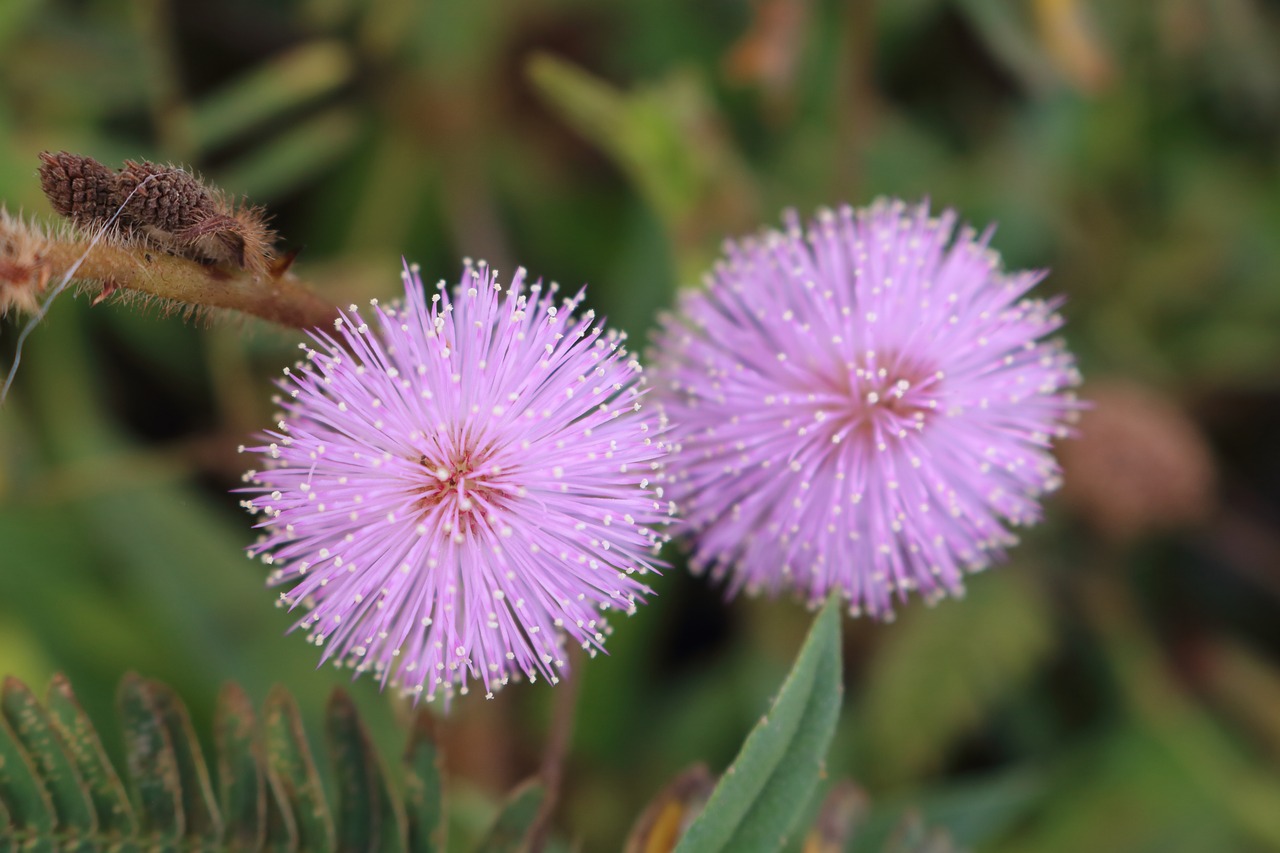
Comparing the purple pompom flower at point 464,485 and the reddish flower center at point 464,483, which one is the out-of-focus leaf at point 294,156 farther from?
the reddish flower center at point 464,483

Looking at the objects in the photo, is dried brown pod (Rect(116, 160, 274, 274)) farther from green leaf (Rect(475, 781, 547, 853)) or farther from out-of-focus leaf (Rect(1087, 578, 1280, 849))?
out-of-focus leaf (Rect(1087, 578, 1280, 849))

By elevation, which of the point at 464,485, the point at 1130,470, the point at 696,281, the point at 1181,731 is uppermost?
the point at 696,281

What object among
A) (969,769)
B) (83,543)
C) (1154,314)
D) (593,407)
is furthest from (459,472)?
(1154,314)

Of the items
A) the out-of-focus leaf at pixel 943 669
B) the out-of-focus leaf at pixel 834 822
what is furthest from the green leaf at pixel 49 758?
the out-of-focus leaf at pixel 943 669

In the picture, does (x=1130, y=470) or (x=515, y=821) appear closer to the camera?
(x=515, y=821)

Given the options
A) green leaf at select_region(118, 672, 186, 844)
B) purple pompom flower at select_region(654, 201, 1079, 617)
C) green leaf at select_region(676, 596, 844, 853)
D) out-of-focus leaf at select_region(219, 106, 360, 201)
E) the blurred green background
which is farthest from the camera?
out-of-focus leaf at select_region(219, 106, 360, 201)

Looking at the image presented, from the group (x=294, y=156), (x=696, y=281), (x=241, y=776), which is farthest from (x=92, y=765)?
(x=294, y=156)

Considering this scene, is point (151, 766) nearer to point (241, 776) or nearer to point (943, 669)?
point (241, 776)

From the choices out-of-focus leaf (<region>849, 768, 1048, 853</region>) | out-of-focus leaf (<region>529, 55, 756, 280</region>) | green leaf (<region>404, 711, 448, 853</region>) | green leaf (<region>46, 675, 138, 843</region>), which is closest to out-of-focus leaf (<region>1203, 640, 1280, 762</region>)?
out-of-focus leaf (<region>849, 768, 1048, 853</region>)
